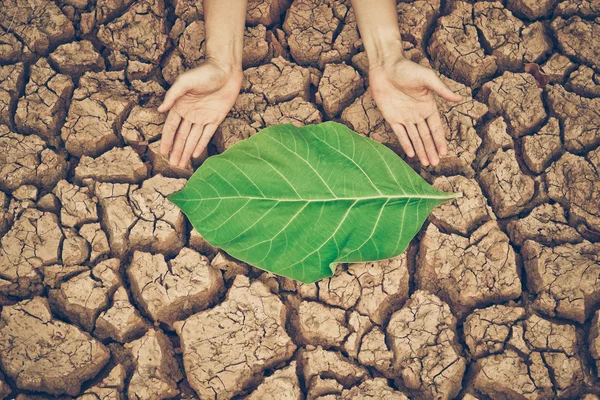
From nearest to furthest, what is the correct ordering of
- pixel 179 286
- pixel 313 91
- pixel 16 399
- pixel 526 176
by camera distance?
pixel 16 399 < pixel 179 286 < pixel 526 176 < pixel 313 91

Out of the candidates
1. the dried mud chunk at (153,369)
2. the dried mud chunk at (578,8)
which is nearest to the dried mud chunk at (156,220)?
the dried mud chunk at (153,369)

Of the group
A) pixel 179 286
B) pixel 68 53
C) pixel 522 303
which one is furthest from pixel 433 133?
pixel 68 53

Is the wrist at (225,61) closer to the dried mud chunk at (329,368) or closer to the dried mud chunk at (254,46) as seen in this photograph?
the dried mud chunk at (254,46)

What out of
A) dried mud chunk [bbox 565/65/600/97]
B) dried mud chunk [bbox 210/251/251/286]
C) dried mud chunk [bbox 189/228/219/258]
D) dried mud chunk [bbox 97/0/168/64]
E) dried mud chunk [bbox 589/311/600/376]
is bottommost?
dried mud chunk [bbox 589/311/600/376]

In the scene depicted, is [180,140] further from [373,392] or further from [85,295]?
[373,392]

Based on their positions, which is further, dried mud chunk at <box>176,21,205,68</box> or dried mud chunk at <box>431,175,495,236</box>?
dried mud chunk at <box>176,21,205,68</box>

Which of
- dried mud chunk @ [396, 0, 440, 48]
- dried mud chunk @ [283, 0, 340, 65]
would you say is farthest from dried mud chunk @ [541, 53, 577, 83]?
dried mud chunk @ [283, 0, 340, 65]

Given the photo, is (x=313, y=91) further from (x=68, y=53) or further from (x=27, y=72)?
(x=27, y=72)

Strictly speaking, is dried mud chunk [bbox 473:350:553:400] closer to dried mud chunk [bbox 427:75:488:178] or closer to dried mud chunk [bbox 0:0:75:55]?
dried mud chunk [bbox 427:75:488:178]
